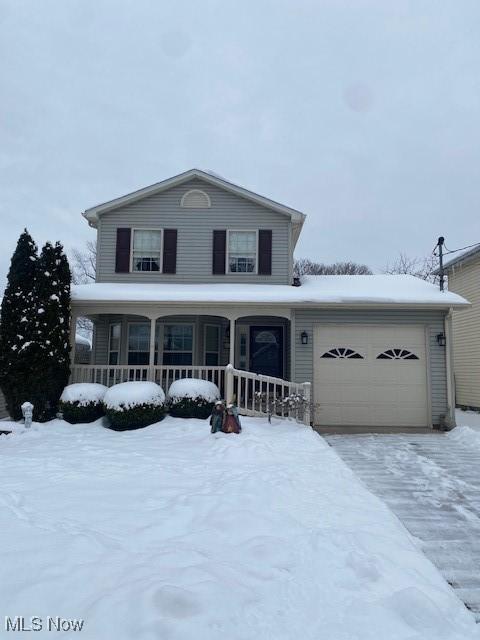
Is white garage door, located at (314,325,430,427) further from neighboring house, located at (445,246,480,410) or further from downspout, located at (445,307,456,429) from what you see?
neighboring house, located at (445,246,480,410)

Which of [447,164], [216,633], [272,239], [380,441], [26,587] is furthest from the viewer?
[447,164]

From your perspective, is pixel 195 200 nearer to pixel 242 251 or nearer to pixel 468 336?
pixel 242 251

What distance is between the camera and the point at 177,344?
11.2 meters

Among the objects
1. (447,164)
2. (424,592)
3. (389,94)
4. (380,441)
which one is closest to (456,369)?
(380,441)

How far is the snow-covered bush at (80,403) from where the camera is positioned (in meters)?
8.58

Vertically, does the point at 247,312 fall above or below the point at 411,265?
below

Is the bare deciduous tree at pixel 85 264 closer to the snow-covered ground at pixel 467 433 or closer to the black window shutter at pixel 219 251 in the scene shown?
the black window shutter at pixel 219 251

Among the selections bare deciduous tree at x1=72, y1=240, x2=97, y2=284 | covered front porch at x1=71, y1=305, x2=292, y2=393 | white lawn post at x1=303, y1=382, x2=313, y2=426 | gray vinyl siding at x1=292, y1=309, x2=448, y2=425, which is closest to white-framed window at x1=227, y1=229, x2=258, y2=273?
covered front porch at x1=71, y1=305, x2=292, y2=393

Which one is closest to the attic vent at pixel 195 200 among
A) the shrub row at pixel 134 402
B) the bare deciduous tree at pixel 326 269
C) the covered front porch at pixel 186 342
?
the covered front porch at pixel 186 342

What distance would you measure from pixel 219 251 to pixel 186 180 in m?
2.25

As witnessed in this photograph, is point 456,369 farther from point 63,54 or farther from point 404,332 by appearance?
point 63,54

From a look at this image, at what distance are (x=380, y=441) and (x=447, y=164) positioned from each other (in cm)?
2735

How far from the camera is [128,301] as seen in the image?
31.0 ft

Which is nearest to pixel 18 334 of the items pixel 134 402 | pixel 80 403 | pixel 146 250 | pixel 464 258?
pixel 80 403
